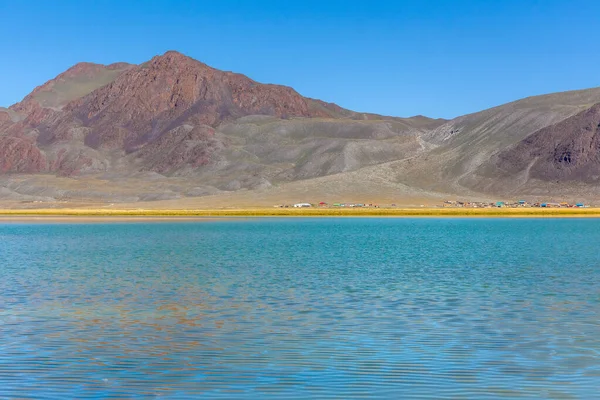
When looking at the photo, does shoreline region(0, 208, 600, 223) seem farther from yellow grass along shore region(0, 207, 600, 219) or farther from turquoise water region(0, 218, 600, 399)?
turquoise water region(0, 218, 600, 399)

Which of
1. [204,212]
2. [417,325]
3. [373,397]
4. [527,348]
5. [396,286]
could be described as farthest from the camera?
[204,212]

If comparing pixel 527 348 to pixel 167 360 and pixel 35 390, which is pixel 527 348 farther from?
pixel 35 390

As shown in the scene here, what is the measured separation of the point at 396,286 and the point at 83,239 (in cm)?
5150

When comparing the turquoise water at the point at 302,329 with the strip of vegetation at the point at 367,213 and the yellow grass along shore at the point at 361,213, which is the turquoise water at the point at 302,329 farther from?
the strip of vegetation at the point at 367,213

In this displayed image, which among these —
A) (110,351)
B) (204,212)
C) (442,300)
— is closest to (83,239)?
(442,300)

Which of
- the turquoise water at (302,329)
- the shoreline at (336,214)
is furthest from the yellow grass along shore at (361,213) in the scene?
the turquoise water at (302,329)

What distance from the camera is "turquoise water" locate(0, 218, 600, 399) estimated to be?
1775cm

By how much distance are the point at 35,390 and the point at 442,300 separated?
17.6m

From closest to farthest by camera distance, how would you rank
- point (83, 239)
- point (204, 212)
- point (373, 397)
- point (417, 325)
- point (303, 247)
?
point (373, 397) < point (417, 325) < point (303, 247) < point (83, 239) < point (204, 212)

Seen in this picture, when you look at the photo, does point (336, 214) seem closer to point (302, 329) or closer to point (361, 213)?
point (361, 213)

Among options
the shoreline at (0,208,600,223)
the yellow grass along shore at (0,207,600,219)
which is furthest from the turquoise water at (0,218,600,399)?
the yellow grass along shore at (0,207,600,219)

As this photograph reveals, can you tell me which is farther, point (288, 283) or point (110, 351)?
point (288, 283)

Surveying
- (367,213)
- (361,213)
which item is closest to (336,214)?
(361,213)

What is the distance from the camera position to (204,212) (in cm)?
16488
